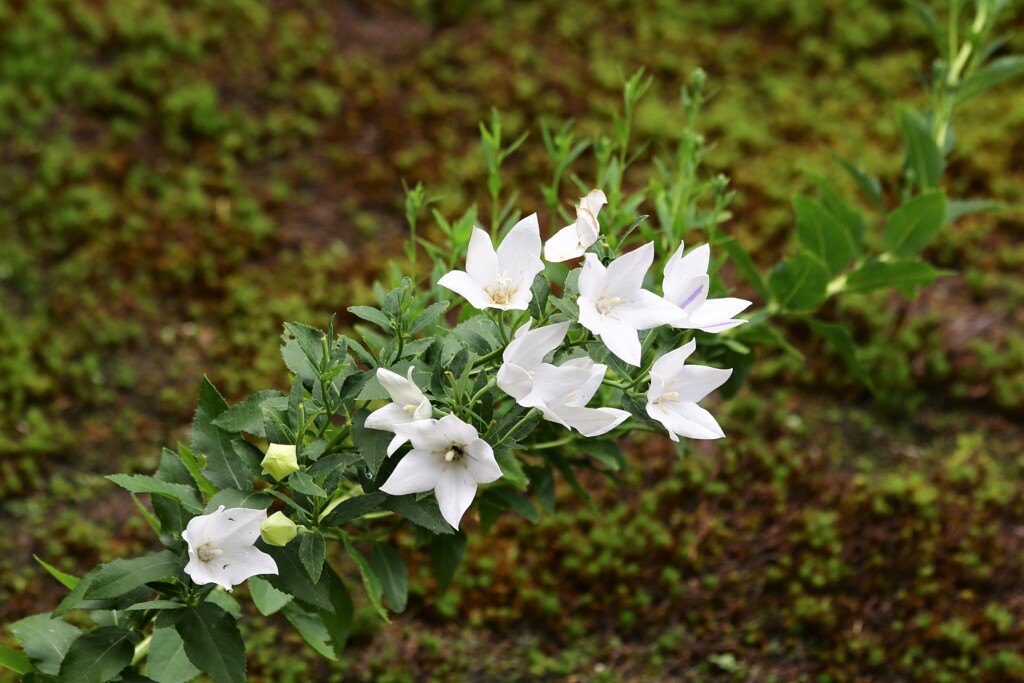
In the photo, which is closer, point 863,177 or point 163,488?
point 163,488

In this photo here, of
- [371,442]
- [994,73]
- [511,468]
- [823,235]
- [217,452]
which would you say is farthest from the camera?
[994,73]

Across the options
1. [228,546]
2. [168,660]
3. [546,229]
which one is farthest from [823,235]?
[168,660]

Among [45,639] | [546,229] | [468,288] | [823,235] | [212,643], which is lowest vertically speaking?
[546,229]

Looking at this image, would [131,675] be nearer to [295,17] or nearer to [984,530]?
[984,530]

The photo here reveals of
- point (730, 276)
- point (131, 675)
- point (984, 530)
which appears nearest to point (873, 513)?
point (984, 530)

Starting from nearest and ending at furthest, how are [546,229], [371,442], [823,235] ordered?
[371,442], [823,235], [546,229]

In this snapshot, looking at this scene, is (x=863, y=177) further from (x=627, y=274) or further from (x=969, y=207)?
(x=627, y=274)

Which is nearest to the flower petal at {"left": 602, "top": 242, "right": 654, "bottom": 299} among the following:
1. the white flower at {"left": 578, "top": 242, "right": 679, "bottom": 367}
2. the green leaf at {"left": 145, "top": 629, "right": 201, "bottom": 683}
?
the white flower at {"left": 578, "top": 242, "right": 679, "bottom": 367}

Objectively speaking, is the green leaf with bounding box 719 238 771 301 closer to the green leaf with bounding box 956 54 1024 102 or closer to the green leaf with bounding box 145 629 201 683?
the green leaf with bounding box 956 54 1024 102
